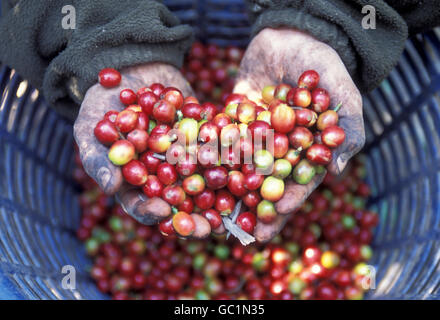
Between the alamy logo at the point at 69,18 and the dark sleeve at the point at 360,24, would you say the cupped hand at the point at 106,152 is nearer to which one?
the alamy logo at the point at 69,18

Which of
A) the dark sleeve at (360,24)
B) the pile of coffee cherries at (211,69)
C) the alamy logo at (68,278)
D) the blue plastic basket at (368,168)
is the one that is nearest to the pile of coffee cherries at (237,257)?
the blue plastic basket at (368,168)

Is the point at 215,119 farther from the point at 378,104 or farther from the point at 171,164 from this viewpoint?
the point at 378,104

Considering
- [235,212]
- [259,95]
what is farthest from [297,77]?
[235,212]

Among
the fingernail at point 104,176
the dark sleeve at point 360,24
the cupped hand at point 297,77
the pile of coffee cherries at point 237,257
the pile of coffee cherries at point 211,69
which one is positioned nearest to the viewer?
the fingernail at point 104,176

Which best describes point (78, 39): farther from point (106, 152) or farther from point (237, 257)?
point (237, 257)

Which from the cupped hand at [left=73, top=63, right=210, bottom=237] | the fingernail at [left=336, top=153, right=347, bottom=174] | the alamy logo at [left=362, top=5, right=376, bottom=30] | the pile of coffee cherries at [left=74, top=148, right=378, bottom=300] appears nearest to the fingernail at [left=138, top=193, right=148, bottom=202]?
the cupped hand at [left=73, top=63, right=210, bottom=237]

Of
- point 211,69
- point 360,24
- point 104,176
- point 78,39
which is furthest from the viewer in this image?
point 211,69

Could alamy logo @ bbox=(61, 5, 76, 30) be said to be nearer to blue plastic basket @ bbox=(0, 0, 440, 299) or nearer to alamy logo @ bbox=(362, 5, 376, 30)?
blue plastic basket @ bbox=(0, 0, 440, 299)
